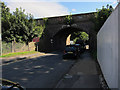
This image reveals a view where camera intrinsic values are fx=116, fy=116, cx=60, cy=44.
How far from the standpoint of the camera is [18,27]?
2048cm

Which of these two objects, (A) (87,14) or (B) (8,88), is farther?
(A) (87,14)

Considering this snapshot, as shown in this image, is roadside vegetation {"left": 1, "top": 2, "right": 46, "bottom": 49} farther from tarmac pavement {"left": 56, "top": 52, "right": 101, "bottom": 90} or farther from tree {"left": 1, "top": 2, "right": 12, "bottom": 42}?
tarmac pavement {"left": 56, "top": 52, "right": 101, "bottom": 90}

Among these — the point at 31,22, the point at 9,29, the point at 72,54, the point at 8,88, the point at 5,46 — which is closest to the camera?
the point at 8,88

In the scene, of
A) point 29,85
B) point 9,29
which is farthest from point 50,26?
point 29,85

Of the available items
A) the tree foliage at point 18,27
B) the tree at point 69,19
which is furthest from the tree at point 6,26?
the tree at point 69,19

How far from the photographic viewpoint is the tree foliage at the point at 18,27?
20.0 m

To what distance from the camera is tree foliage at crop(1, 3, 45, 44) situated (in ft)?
65.6

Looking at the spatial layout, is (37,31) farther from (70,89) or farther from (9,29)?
(70,89)

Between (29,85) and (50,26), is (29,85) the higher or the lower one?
the lower one

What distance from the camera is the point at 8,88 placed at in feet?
8.95

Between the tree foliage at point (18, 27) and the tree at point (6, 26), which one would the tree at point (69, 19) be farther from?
the tree at point (6, 26)

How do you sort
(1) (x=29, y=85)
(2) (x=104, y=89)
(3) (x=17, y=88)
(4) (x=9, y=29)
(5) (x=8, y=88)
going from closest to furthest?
(5) (x=8, y=88) < (3) (x=17, y=88) < (2) (x=104, y=89) < (1) (x=29, y=85) < (4) (x=9, y=29)

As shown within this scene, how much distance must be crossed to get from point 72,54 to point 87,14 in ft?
49.9

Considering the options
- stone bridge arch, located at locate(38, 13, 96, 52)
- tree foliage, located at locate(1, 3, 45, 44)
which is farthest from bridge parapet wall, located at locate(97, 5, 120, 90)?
stone bridge arch, located at locate(38, 13, 96, 52)
